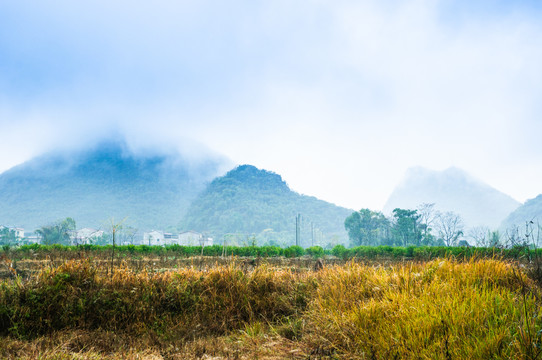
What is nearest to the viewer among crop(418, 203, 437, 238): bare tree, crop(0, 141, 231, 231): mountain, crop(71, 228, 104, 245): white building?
crop(71, 228, 104, 245): white building

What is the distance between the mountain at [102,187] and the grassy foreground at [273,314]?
131757mm

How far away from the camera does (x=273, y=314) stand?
243 inches

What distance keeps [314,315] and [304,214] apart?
402ft

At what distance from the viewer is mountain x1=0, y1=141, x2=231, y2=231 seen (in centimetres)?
13775

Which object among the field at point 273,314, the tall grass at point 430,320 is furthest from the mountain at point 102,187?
the tall grass at point 430,320

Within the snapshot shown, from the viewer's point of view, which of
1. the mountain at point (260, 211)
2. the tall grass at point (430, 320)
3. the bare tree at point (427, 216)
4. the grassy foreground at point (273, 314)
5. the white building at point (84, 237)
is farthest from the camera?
the mountain at point (260, 211)

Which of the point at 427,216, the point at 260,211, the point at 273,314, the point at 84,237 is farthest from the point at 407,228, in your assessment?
the point at 260,211

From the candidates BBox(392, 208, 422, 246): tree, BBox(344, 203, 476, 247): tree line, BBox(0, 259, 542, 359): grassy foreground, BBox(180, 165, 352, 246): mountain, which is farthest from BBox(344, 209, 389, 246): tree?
BBox(0, 259, 542, 359): grassy foreground

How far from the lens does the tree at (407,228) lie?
204 feet

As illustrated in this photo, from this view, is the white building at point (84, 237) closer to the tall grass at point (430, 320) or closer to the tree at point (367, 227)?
the tall grass at point (430, 320)

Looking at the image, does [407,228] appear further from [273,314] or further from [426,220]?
[273,314]

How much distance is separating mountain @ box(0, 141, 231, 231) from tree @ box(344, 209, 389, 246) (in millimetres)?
82813

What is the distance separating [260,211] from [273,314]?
115573 millimetres

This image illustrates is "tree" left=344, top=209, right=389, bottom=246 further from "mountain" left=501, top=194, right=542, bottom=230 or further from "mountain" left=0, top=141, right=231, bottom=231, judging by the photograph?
"mountain" left=0, top=141, right=231, bottom=231
